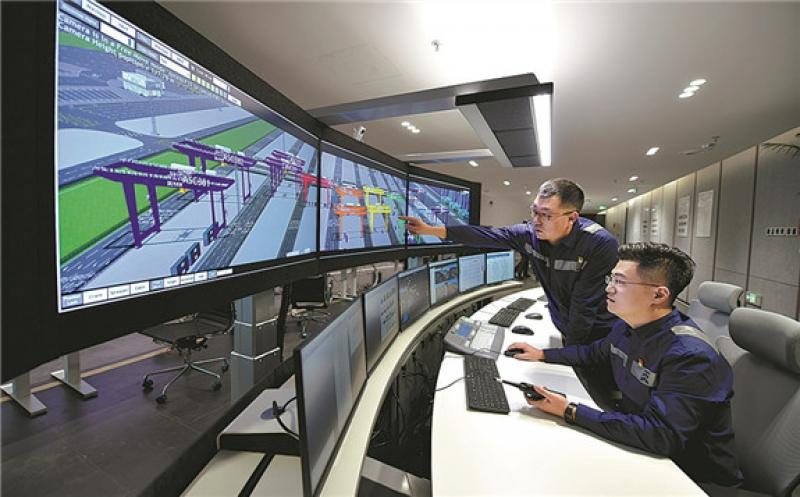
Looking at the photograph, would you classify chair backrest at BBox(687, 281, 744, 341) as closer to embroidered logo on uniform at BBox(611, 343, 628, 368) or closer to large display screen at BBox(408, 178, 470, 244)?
embroidered logo on uniform at BBox(611, 343, 628, 368)

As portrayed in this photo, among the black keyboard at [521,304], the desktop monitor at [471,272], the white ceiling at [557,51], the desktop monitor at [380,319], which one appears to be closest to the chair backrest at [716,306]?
the black keyboard at [521,304]

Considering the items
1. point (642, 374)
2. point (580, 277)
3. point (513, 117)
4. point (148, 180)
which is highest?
point (513, 117)

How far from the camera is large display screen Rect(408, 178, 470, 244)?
254cm

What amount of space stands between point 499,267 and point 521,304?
77 centimetres

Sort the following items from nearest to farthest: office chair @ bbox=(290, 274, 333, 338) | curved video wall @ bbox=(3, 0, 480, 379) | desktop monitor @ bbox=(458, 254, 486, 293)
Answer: curved video wall @ bbox=(3, 0, 480, 379), desktop monitor @ bbox=(458, 254, 486, 293), office chair @ bbox=(290, 274, 333, 338)

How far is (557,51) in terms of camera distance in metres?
2.01

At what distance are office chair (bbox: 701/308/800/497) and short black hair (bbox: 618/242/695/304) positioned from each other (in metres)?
0.41

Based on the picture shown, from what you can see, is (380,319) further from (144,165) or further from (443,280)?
(443,280)

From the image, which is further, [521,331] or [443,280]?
[443,280]

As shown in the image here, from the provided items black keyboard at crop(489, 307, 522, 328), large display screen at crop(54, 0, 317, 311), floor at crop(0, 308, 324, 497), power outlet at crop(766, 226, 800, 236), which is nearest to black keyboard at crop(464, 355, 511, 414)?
black keyboard at crop(489, 307, 522, 328)

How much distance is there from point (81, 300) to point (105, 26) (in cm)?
56

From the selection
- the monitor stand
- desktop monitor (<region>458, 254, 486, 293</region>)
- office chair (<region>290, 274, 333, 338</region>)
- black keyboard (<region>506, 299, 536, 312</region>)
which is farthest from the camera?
office chair (<region>290, 274, 333, 338</region>)

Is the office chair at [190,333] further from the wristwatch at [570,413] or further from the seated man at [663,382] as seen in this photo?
the seated man at [663,382]

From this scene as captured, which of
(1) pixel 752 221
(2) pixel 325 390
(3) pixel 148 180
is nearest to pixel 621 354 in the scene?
(2) pixel 325 390
